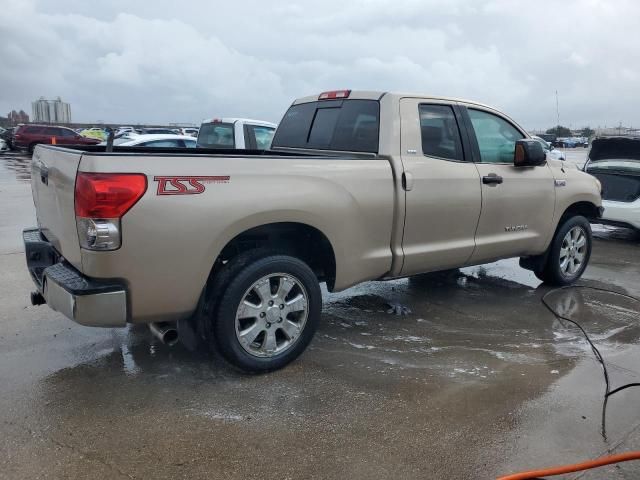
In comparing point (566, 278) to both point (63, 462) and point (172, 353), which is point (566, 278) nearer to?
point (172, 353)

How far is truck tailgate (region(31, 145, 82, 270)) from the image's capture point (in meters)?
3.16

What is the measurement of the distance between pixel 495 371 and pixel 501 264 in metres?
3.58

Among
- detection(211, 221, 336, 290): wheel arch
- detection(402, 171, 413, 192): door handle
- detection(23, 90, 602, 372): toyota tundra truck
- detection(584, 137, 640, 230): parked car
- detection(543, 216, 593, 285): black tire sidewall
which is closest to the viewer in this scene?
detection(23, 90, 602, 372): toyota tundra truck

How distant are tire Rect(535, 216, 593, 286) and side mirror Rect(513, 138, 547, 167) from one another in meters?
1.10

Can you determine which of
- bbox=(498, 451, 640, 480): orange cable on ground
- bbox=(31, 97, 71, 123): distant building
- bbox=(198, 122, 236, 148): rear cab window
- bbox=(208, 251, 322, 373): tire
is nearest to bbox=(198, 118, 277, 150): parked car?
bbox=(198, 122, 236, 148): rear cab window

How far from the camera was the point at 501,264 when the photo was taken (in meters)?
7.31

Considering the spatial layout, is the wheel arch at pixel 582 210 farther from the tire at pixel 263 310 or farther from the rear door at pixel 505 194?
the tire at pixel 263 310

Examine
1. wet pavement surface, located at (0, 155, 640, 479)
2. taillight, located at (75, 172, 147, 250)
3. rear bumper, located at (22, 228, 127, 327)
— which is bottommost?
wet pavement surface, located at (0, 155, 640, 479)

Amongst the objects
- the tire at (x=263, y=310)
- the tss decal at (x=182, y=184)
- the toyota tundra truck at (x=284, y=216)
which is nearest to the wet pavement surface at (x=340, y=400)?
the tire at (x=263, y=310)

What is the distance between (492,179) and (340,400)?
2.56 m

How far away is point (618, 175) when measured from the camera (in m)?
9.29

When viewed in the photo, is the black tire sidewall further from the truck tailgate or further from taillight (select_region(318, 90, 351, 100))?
the truck tailgate

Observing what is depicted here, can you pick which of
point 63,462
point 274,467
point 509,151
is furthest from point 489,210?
point 63,462


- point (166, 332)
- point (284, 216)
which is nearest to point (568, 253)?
point (284, 216)
